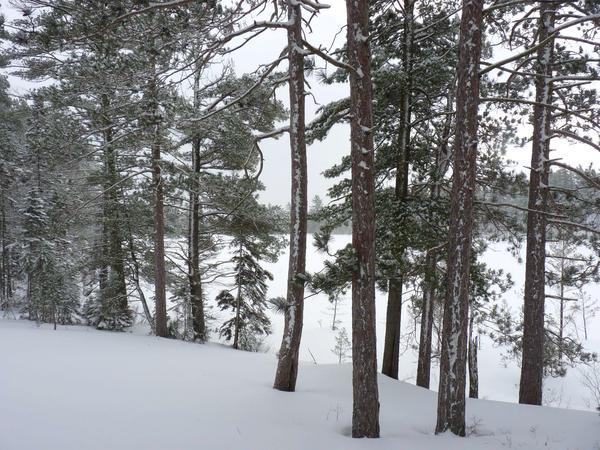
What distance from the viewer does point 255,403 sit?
18.3 feet

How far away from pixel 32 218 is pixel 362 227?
54.4ft

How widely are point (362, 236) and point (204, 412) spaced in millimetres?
3335

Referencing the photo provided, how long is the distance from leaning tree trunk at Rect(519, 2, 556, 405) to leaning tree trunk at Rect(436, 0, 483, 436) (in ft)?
11.7

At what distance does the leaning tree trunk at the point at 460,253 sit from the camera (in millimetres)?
5027

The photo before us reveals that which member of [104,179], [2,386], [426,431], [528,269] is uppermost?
[104,179]

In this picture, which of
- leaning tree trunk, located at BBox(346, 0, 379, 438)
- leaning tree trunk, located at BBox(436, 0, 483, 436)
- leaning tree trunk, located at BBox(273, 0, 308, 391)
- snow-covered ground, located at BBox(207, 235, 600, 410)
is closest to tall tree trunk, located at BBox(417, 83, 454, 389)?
leaning tree trunk, located at BBox(436, 0, 483, 436)

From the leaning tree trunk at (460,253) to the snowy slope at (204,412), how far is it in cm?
46

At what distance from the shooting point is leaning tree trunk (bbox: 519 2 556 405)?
752cm

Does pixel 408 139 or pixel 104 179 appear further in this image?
pixel 104 179

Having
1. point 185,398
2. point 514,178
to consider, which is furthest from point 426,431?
point 514,178

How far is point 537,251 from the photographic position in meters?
7.67

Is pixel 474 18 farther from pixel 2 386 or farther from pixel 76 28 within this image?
pixel 2 386

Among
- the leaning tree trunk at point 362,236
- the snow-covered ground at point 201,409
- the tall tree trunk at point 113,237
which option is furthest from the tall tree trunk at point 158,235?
the leaning tree trunk at point 362,236

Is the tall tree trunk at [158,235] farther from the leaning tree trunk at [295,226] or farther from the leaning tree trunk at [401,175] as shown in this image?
the leaning tree trunk at [401,175]
